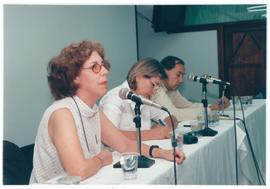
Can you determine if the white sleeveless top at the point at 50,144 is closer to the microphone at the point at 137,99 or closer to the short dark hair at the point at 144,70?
the microphone at the point at 137,99

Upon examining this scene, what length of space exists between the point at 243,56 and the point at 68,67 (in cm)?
277

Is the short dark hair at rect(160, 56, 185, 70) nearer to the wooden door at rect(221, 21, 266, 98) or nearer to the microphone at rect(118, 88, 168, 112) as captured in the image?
the wooden door at rect(221, 21, 266, 98)

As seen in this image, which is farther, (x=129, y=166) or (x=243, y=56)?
(x=243, y=56)

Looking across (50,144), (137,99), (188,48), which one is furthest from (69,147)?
(188,48)

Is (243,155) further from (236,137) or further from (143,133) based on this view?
(143,133)

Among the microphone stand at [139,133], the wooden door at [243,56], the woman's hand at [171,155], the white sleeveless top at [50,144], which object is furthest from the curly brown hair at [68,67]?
the wooden door at [243,56]

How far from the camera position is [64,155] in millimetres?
1283

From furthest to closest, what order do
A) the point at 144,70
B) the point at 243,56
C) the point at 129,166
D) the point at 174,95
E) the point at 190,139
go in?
the point at 243,56
the point at 174,95
the point at 144,70
the point at 190,139
the point at 129,166

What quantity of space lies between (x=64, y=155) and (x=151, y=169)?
31cm

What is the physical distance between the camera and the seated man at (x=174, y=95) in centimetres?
245

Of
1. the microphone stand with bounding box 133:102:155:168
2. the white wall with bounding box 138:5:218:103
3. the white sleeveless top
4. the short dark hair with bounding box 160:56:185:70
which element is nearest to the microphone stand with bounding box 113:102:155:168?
the microphone stand with bounding box 133:102:155:168

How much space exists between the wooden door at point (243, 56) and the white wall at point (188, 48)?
0.15 meters

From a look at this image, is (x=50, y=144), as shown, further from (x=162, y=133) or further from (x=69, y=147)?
(x=162, y=133)

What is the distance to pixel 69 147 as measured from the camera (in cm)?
128
